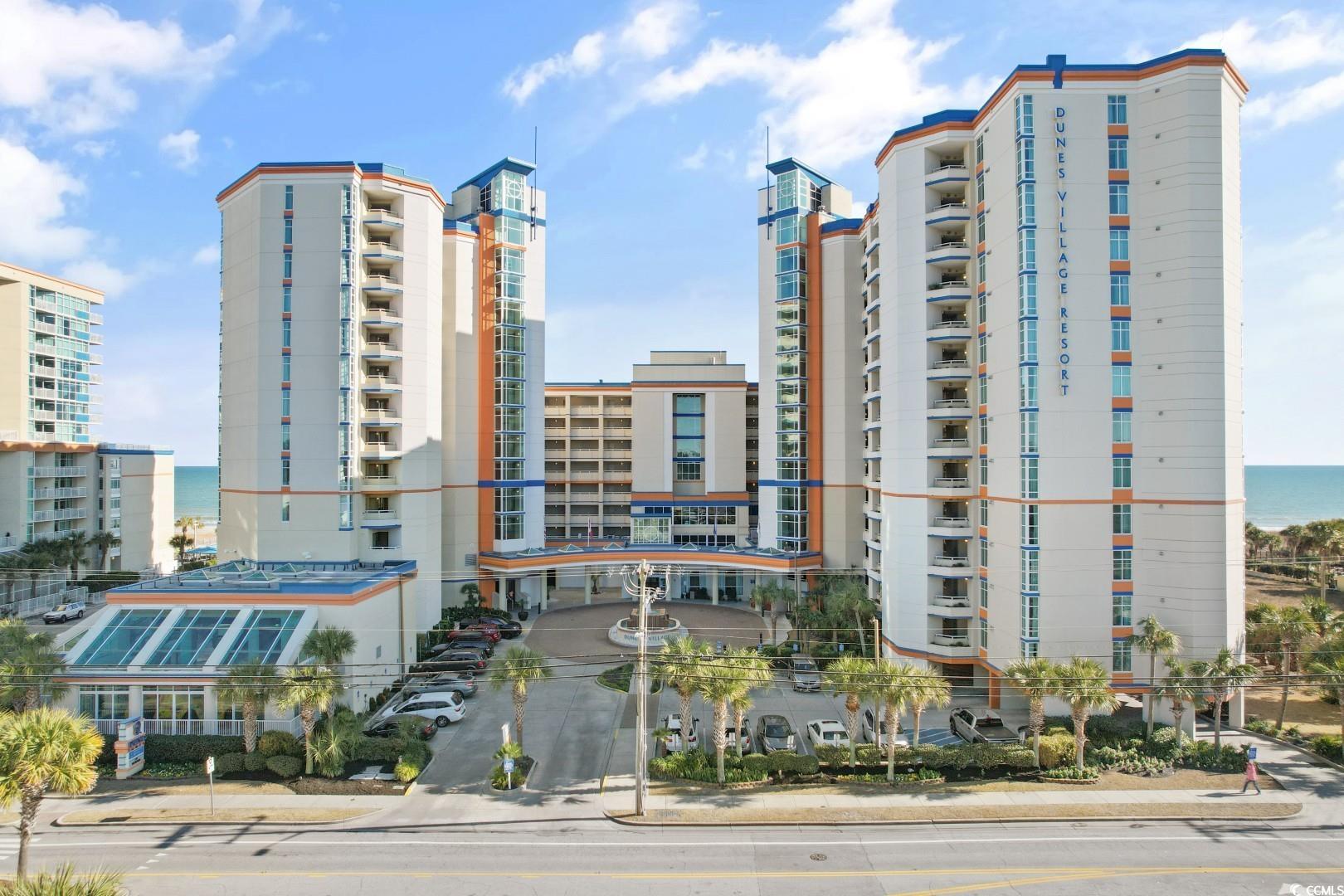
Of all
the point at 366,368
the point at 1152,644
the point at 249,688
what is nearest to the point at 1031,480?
the point at 1152,644

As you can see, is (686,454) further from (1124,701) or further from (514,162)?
(1124,701)

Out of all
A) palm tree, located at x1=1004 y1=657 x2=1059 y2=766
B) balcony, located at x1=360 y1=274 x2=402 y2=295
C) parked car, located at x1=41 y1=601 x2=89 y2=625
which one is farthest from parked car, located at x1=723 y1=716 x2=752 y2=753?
Answer: parked car, located at x1=41 y1=601 x2=89 y2=625

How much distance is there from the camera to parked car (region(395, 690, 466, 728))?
36938 millimetres

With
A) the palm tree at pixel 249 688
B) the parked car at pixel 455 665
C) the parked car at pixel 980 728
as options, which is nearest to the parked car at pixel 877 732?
the parked car at pixel 980 728

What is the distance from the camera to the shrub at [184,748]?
104 feet

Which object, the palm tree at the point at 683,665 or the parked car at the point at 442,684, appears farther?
the parked car at the point at 442,684

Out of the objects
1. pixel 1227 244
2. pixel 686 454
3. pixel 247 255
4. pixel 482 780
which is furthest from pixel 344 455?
pixel 1227 244

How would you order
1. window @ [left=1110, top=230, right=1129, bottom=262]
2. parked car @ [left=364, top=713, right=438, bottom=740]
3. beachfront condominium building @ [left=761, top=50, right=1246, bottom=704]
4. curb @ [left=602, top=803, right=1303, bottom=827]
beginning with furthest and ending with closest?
1. window @ [left=1110, top=230, right=1129, bottom=262]
2. beachfront condominium building @ [left=761, top=50, right=1246, bottom=704]
3. parked car @ [left=364, top=713, right=438, bottom=740]
4. curb @ [left=602, top=803, right=1303, bottom=827]

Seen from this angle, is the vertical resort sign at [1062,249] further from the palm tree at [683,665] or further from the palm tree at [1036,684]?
the palm tree at [683,665]

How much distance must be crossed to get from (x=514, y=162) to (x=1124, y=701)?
58.0 m

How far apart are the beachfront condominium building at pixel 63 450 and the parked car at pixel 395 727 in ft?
173

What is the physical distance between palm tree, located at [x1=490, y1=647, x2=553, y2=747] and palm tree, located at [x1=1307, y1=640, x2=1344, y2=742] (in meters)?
36.0

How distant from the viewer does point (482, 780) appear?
3103cm

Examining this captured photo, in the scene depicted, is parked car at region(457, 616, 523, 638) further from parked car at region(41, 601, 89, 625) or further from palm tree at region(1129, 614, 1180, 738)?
palm tree at region(1129, 614, 1180, 738)
